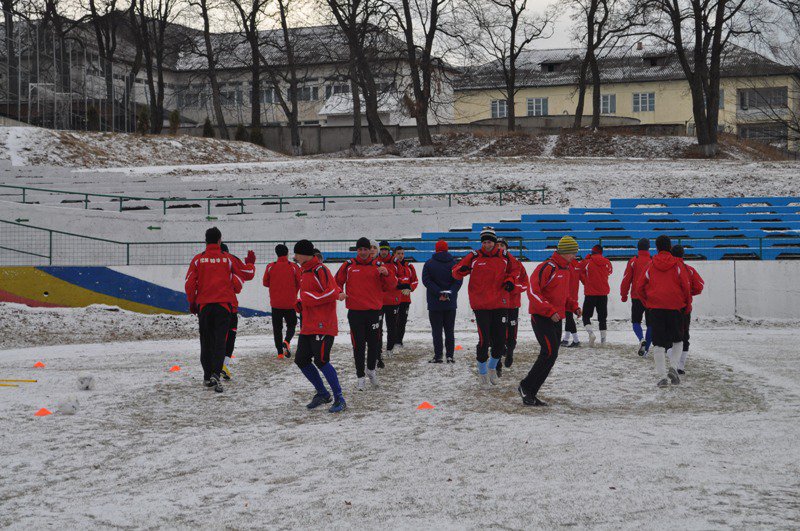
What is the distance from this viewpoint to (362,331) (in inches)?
414

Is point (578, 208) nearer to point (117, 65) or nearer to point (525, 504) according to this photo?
point (525, 504)

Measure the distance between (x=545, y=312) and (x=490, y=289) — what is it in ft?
4.61

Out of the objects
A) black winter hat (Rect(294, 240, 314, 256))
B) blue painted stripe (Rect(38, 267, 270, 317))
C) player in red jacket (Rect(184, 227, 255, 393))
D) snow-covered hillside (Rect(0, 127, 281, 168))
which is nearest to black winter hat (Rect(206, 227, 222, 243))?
player in red jacket (Rect(184, 227, 255, 393))

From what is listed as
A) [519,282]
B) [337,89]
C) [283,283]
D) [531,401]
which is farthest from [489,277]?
[337,89]

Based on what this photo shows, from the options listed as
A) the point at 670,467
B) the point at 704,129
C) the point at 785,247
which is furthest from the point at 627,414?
the point at 704,129

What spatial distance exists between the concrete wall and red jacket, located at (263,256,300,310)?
5.81 m

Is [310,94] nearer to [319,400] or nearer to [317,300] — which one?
[319,400]

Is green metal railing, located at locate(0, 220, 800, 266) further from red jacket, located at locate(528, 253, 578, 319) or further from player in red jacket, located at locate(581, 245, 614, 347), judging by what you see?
red jacket, located at locate(528, 253, 578, 319)

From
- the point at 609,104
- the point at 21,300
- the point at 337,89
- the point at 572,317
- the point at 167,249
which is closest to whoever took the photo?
the point at 572,317

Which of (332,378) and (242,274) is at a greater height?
(242,274)

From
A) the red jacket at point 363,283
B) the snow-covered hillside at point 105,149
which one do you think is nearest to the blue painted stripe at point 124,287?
the red jacket at point 363,283

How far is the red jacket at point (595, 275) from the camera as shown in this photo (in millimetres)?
14602

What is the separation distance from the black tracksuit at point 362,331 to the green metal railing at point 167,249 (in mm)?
9413

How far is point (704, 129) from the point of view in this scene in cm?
4119
